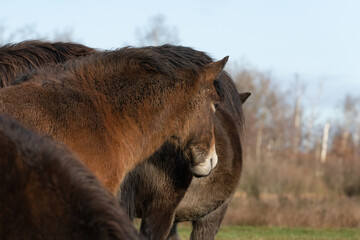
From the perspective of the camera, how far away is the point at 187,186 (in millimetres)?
7230

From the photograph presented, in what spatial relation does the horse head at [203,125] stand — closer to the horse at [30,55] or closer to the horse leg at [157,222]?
the horse leg at [157,222]

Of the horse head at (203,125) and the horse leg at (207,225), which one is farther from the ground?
the horse head at (203,125)

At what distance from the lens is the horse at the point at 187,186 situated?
707 centimetres

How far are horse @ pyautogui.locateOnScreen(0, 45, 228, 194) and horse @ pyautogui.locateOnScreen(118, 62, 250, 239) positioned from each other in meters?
0.44

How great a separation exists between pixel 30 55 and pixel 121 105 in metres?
1.51

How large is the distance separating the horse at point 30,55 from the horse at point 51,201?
3.70m

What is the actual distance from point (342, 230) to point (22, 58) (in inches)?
565

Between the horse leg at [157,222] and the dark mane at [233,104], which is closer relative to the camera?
the horse leg at [157,222]

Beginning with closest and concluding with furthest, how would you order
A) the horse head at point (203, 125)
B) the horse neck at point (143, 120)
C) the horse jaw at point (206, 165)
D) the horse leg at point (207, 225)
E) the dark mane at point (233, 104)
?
the horse neck at point (143, 120)
the horse head at point (203, 125)
the horse jaw at point (206, 165)
the dark mane at point (233, 104)
the horse leg at point (207, 225)

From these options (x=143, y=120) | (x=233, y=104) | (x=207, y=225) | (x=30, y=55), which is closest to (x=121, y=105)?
(x=143, y=120)

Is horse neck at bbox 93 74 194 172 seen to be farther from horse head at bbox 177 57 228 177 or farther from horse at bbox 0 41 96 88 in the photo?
horse at bbox 0 41 96 88

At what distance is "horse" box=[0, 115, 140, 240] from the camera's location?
7.62 ft

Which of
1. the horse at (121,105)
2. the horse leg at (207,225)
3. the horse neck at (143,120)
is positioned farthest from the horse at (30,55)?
the horse leg at (207,225)

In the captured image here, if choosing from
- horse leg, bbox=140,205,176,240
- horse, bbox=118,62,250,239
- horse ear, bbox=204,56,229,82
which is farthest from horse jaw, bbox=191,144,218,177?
horse leg, bbox=140,205,176,240
